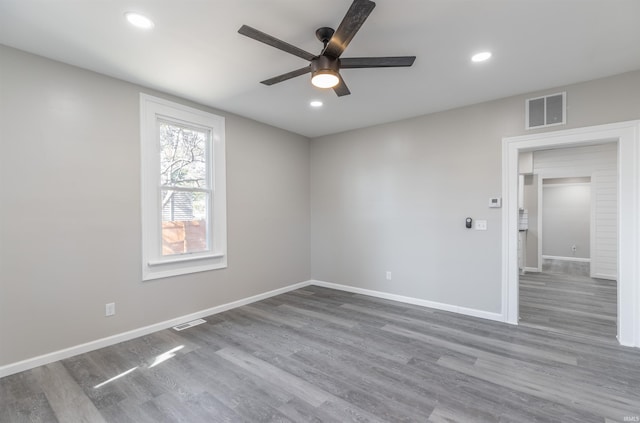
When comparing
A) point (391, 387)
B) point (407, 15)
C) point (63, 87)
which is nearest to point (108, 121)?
point (63, 87)

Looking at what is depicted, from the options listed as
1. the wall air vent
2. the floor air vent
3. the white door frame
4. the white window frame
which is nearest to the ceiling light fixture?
the white window frame

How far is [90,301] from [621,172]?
5563mm

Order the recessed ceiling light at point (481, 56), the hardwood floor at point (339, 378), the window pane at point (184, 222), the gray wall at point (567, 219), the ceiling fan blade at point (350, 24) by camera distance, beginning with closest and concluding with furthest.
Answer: the ceiling fan blade at point (350, 24) → the hardwood floor at point (339, 378) → the recessed ceiling light at point (481, 56) → the window pane at point (184, 222) → the gray wall at point (567, 219)

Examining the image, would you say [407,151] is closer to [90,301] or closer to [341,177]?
[341,177]

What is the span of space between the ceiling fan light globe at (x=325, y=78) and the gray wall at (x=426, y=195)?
241 centimetres

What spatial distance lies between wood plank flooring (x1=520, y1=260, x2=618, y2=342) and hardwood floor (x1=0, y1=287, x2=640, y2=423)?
1.11 feet

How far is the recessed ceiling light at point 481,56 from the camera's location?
2.58 m

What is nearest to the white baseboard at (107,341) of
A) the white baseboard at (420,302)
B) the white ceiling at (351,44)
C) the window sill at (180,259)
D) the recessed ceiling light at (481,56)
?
the window sill at (180,259)

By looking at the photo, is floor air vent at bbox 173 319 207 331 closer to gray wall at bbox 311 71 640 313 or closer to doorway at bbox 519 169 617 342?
gray wall at bbox 311 71 640 313

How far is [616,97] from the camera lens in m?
3.01

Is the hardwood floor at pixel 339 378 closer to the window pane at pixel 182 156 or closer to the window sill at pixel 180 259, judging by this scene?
the window sill at pixel 180 259

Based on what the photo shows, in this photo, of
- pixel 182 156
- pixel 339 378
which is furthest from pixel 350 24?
pixel 182 156

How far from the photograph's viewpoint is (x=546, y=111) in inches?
131

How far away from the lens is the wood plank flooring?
11.2 ft
